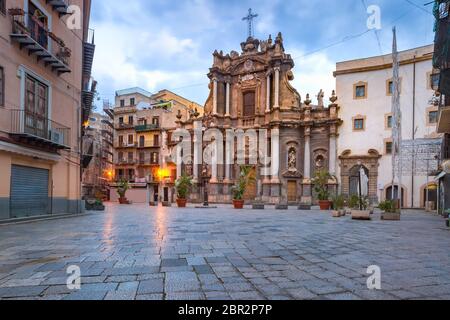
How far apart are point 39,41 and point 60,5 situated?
7.86ft

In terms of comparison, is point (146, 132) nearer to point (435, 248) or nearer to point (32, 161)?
point (32, 161)

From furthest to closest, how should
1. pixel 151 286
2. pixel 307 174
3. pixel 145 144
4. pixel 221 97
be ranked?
pixel 145 144
pixel 221 97
pixel 307 174
pixel 151 286

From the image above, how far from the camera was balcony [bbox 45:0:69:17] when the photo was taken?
13.0m

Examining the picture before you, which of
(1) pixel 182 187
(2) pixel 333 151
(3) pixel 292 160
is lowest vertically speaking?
(1) pixel 182 187

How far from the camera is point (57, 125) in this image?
13.6m

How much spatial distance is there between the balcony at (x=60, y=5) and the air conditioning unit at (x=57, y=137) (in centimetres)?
558

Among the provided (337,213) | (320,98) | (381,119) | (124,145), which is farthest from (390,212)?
(124,145)

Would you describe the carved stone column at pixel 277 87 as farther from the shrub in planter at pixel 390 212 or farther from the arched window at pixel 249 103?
the shrub in planter at pixel 390 212

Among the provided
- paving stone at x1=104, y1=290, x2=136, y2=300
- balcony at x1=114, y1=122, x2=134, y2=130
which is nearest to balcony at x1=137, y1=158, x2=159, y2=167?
balcony at x1=114, y1=122, x2=134, y2=130

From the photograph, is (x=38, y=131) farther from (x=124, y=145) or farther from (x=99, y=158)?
(x=99, y=158)

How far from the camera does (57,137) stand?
43.7 feet

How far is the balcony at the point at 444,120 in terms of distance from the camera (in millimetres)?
12797
